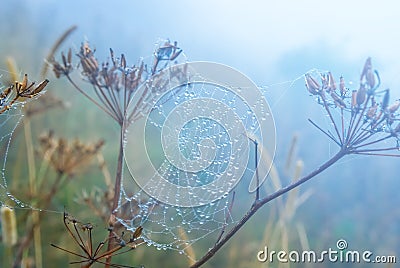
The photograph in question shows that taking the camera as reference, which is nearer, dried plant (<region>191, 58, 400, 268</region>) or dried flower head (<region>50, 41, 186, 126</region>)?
dried plant (<region>191, 58, 400, 268</region>)

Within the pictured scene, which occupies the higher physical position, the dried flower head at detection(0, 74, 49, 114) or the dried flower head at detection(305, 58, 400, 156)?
the dried flower head at detection(0, 74, 49, 114)

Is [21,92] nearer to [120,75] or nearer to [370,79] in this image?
[120,75]

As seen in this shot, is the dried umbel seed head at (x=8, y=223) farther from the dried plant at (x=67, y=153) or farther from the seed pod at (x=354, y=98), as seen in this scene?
the seed pod at (x=354, y=98)

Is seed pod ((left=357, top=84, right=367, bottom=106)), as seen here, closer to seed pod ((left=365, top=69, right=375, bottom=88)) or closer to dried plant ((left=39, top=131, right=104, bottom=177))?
seed pod ((left=365, top=69, right=375, bottom=88))

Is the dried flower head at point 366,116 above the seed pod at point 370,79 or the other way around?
the other way around

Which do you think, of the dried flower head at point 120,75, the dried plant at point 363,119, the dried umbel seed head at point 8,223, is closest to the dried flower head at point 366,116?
the dried plant at point 363,119

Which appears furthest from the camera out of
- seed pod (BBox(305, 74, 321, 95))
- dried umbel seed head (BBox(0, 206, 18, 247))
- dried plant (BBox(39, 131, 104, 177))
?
dried plant (BBox(39, 131, 104, 177))

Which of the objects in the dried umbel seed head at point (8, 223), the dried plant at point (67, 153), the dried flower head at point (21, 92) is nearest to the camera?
the dried flower head at point (21, 92)

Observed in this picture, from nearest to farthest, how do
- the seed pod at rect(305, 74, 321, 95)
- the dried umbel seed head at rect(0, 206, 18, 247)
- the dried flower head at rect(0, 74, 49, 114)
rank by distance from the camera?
1. the dried flower head at rect(0, 74, 49, 114)
2. the seed pod at rect(305, 74, 321, 95)
3. the dried umbel seed head at rect(0, 206, 18, 247)

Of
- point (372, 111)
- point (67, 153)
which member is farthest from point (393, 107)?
point (67, 153)

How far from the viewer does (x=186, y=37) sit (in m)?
2.20

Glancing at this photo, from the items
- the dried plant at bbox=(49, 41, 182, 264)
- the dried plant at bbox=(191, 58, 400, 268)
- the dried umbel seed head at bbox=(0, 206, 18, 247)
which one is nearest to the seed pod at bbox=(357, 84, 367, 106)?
the dried plant at bbox=(191, 58, 400, 268)

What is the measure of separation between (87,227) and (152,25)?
190 cm

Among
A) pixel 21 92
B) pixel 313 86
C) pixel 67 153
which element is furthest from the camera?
pixel 67 153
